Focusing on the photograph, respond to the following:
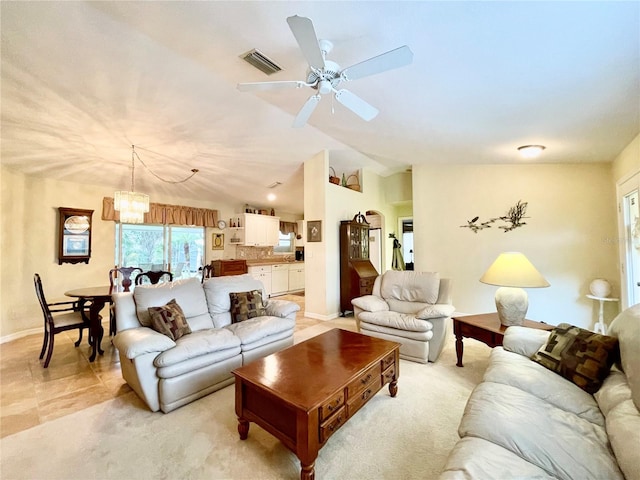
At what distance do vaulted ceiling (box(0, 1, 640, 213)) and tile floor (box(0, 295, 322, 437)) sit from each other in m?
2.59

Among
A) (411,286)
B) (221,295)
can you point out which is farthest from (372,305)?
(221,295)

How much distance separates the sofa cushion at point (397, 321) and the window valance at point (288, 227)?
505 cm

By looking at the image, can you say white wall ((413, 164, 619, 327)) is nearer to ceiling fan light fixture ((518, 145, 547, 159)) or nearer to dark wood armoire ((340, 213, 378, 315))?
ceiling fan light fixture ((518, 145, 547, 159))

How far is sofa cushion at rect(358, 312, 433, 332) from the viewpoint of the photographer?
284 centimetres

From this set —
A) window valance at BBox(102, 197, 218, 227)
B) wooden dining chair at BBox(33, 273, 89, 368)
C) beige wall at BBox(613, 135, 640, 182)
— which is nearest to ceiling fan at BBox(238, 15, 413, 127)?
beige wall at BBox(613, 135, 640, 182)

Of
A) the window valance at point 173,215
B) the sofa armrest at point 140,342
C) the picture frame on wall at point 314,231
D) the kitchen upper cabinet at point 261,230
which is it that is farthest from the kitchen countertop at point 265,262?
the sofa armrest at point 140,342

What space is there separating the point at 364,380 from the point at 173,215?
5.41 metres

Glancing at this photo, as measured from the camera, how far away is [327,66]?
185 cm

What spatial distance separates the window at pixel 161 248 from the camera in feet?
17.3

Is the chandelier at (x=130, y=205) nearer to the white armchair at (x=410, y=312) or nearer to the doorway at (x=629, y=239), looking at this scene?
the white armchair at (x=410, y=312)

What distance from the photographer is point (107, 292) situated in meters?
3.30

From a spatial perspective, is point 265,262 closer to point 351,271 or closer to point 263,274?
point 263,274

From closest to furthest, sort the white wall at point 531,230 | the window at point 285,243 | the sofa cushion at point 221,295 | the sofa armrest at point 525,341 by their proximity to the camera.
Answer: the sofa armrest at point 525,341
the sofa cushion at point 221,295
the white wall at point 531,230
the window at point 285,243

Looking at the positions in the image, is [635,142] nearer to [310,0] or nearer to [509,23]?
[509,23]
